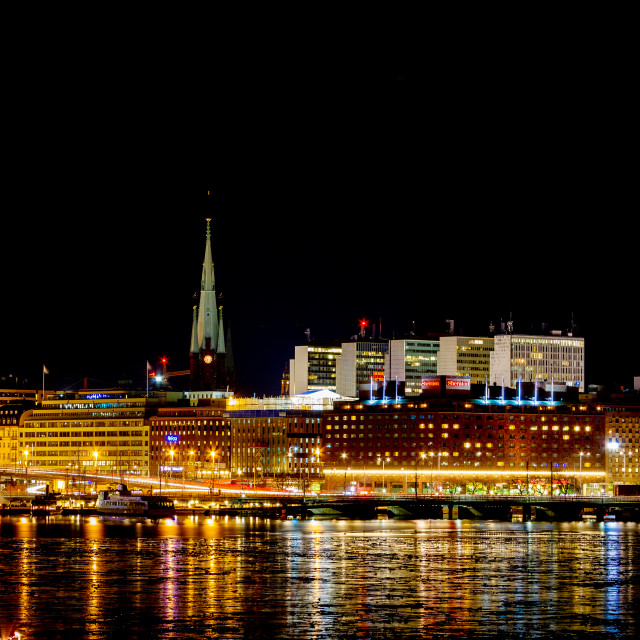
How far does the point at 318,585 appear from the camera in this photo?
3957 inches

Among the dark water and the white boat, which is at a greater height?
the white boat

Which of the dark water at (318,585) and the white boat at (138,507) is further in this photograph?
the white boat at (138,507)

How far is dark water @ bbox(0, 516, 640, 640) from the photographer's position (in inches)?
3228

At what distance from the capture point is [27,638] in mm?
76938

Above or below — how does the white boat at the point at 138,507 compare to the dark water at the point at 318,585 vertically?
above

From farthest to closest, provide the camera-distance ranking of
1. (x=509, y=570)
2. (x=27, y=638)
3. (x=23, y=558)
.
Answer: (x=23, y=558), (x=509, y=570), (x=27, y=638)

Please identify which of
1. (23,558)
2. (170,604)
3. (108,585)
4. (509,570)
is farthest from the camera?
(23,558)

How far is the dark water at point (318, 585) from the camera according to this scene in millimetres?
82000

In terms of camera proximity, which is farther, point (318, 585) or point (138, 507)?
point (138, 507)

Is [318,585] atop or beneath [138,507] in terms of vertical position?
beneath

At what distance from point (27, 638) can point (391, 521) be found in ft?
378

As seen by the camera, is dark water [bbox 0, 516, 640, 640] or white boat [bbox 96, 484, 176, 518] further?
white boat [bbox 96, 484, 176, 518]

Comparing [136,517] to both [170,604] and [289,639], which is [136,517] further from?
[289,639]

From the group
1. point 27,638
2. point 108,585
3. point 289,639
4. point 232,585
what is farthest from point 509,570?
point 27,638
